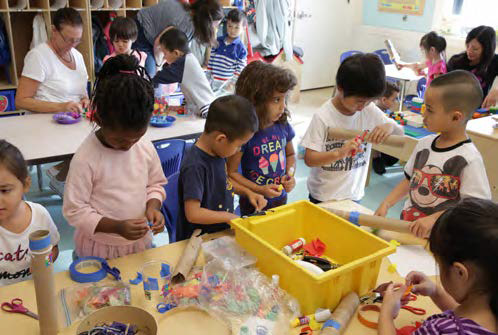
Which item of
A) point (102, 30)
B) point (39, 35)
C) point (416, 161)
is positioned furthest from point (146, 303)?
point (102, 30)

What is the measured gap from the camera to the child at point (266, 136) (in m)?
1.87

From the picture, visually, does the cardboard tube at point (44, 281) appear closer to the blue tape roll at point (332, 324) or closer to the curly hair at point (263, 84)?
the blue tape roll at point (332, 324)

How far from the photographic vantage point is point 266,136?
6.40ft

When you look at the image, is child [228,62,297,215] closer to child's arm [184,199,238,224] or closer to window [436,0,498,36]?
child's arm [184,199,238,224]

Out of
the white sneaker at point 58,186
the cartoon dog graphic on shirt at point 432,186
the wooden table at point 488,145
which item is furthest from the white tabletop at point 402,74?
the white sneaker at point 58,186

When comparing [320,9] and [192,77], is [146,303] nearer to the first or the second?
[192,77]

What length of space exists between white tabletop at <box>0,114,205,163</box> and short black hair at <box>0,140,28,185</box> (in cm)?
80

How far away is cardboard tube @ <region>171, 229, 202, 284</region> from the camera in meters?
1.27

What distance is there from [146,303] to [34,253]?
353mm

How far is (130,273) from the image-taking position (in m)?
1.32

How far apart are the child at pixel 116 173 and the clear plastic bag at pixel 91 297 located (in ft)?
0.63

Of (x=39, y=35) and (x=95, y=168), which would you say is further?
(x=39, y=35)

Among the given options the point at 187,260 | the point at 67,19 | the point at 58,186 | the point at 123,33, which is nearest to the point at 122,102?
the point at 187,260

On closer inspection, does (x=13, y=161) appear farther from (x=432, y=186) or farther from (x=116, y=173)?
(x=432, y=186)
